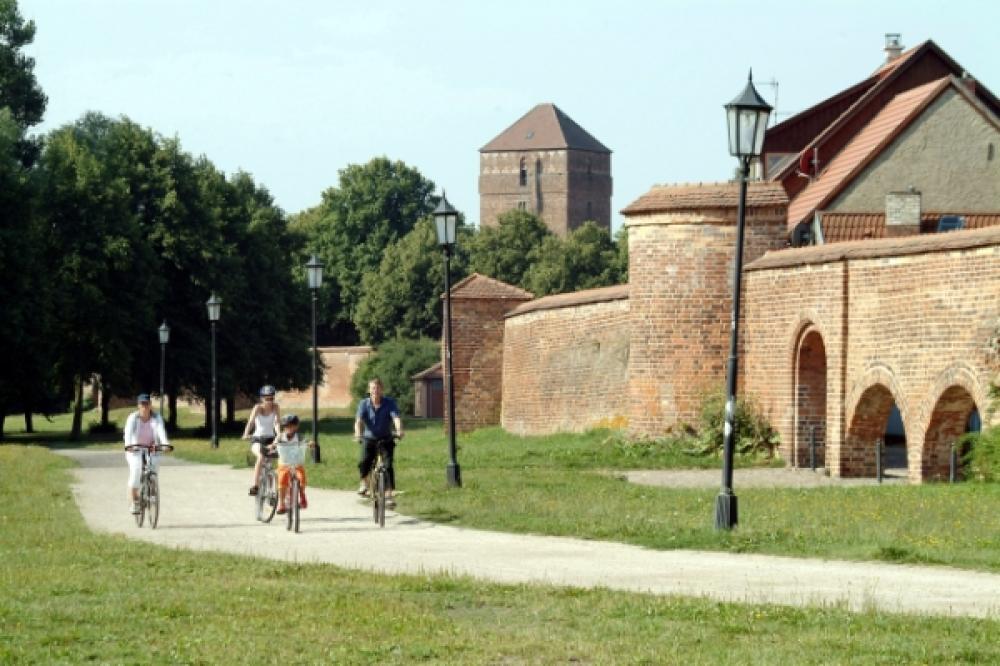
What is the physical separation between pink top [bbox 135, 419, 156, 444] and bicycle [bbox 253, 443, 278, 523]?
1.25m

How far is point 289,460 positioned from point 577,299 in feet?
75.6

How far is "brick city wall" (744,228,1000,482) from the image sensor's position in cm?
2697

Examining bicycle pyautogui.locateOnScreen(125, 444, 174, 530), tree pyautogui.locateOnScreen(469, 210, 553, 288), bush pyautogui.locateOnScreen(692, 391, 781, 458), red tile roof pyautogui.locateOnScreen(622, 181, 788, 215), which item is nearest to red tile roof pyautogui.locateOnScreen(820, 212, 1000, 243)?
red tile roof pyautogui.locateOnScreen(622, 181, 788, 215)

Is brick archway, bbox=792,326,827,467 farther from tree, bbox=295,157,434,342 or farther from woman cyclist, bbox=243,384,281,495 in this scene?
tree, bbox=295,157,434,342

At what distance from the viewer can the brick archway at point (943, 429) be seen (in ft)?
91.5

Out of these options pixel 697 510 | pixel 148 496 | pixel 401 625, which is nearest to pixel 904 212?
pixel 697 510

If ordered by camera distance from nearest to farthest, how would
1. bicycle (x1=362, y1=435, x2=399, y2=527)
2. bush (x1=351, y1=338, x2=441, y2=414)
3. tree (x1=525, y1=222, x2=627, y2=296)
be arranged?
1. bicycle (x1=362, y1=435, x2=399, y2=527)
2. bush (x1=351, y1=338, x2=441, y2=414)
3. tree (x1=525, y1=222, x2=627, y2=296)

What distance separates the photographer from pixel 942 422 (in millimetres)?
28109

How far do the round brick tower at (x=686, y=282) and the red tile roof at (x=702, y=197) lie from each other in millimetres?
18

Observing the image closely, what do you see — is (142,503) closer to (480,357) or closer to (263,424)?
(263,424)

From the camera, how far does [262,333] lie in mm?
68938

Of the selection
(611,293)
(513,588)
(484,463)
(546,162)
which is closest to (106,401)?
(611,293)

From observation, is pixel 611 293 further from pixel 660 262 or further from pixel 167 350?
pixel 167 350

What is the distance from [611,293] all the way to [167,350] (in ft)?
86.7
